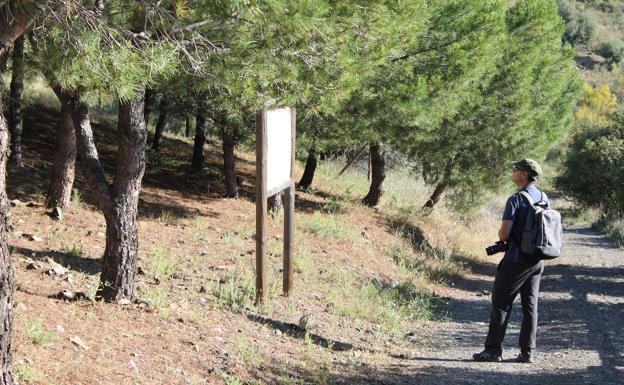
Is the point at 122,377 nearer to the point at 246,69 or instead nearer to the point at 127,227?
the point at 127,227

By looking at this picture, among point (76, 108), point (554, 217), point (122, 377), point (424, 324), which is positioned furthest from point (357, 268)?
point (122, 377)

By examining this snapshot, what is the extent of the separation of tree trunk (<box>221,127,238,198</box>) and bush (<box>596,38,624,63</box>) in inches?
2710

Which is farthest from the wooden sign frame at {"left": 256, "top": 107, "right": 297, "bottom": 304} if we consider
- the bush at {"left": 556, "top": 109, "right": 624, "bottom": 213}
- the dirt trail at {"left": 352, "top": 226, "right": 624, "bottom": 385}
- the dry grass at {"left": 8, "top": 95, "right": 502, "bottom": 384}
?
the bush at {"left": 556, "top": 109, "right": 624, "bottom": 213}

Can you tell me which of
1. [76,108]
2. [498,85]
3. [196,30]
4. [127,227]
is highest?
[498,85]

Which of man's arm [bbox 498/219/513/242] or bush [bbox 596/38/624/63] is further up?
bush [bbox 596/38/624/63]

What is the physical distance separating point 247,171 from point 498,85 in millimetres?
5766

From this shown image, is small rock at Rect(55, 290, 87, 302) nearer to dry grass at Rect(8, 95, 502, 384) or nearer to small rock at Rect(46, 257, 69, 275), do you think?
dry grass at Rect(8, 95, 502, 384)

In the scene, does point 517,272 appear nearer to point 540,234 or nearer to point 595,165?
point 540,234

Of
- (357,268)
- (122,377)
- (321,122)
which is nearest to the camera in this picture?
(122,377)

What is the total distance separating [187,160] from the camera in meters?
17.0

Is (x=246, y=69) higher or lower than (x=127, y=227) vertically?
higher

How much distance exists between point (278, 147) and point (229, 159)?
5.69m

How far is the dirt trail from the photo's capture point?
6.50 metres

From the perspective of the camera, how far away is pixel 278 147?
761 cm
